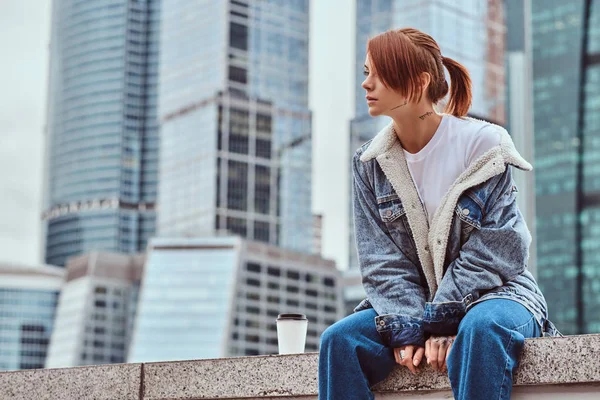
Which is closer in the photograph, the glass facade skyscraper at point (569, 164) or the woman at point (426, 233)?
the woman at point (426, 233)

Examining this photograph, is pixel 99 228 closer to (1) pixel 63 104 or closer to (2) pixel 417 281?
(1) pixel 63 104

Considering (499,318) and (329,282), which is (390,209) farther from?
(329,282)

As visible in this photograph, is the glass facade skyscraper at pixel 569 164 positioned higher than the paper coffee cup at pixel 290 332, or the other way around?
the glass facade skyscraper at pixel 569 164

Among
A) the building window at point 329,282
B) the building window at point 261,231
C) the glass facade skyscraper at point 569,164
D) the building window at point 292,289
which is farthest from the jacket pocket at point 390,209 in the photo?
the building window at point 261,231

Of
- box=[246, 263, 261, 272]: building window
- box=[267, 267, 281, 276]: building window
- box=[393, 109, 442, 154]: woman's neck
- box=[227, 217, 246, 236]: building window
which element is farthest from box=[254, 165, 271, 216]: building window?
box=[393, 109, 442, 154]: woman's neck

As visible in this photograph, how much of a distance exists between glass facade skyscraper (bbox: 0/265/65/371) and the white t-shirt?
450ft

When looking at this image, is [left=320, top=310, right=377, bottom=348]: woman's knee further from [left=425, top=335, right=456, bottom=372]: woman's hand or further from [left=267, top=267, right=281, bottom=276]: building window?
[left=267, top=267, right=281, bottom=276]: building window

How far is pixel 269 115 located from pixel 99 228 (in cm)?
4081

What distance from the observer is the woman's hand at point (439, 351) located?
3.73 metres

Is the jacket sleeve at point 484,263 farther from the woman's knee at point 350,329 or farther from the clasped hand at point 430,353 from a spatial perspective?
the woman's knee at point 350,329

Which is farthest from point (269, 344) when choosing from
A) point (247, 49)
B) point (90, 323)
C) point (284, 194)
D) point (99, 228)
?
point (99, 228)

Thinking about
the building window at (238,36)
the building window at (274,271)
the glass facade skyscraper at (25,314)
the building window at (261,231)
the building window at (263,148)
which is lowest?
the glass facade skyscraper at (25,314)

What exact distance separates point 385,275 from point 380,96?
660mm

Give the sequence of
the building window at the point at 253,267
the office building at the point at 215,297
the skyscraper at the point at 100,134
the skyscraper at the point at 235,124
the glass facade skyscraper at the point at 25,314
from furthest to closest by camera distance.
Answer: the skyscraper at the point at 100,134 < the skyscraper at the point at 235,124 < the glass facade skyscraper at the point at 25,314 < the building window at the point at 253,267 < the office building at the point at 215,297
